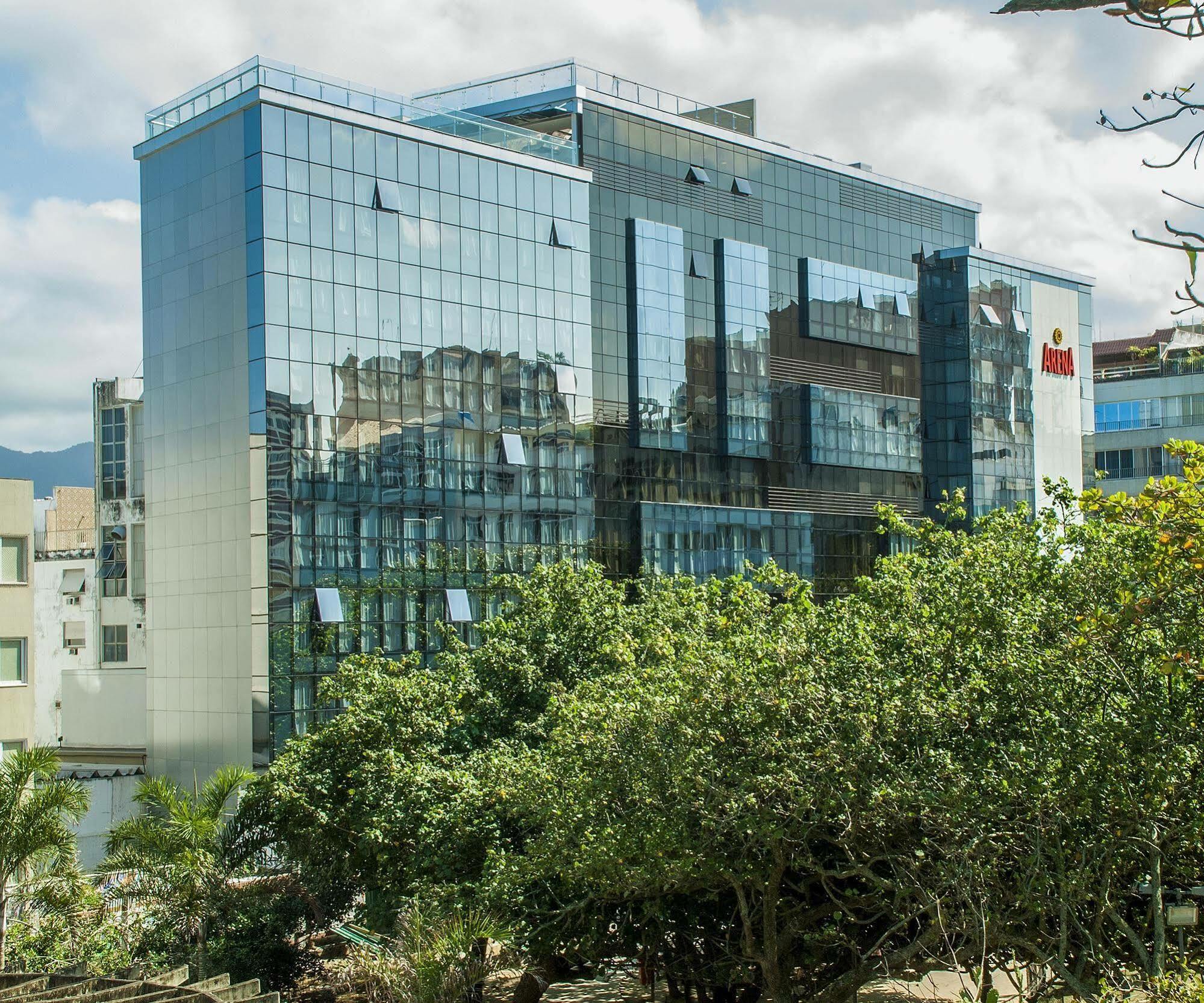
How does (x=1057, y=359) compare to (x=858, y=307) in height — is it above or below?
below

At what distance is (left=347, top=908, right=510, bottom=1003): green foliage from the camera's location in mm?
20984

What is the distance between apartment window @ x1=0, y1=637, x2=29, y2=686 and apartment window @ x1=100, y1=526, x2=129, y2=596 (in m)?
25.7

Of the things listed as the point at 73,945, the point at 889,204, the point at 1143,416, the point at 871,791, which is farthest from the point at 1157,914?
the point at 1143,416

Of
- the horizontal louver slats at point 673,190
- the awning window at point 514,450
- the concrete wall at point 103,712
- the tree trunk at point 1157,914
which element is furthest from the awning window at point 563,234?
the tree trunk at point 1157,914

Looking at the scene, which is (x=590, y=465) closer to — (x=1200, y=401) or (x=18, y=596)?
(x=18, y=596)

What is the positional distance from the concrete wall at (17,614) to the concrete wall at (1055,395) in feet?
175

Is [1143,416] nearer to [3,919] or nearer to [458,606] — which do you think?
[458,606]

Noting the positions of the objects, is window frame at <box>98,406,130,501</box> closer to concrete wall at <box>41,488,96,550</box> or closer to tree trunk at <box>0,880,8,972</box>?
concrete wall at <box>41,488,96,550</box>

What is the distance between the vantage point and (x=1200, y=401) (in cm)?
7906

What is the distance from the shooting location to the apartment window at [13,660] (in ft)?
103

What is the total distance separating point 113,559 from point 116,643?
12.6 feet

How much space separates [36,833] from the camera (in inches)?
939

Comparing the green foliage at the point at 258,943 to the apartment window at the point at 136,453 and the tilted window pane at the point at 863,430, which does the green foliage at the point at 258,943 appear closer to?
the apartment window at the point at 136,453

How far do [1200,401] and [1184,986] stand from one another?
7397 centimetres
